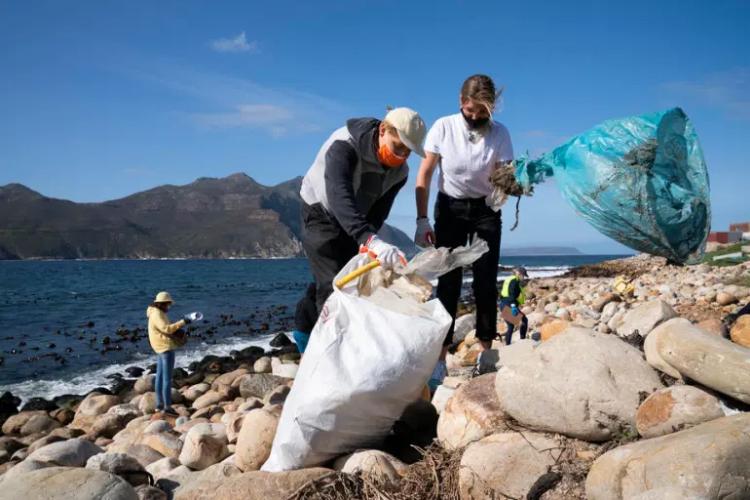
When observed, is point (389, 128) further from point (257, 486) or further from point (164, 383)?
point (164, 383)

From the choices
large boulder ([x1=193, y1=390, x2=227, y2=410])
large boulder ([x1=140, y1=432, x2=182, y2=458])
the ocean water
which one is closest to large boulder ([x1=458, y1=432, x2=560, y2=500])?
large boulder ([x1=140, y1=432, x2=182, y2=458])

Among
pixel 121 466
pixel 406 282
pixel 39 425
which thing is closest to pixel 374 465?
pixel 406 282

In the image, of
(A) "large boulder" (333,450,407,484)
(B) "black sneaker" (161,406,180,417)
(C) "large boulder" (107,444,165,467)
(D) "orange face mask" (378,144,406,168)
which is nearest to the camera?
(A) "large boulder" (333,450,407,484)

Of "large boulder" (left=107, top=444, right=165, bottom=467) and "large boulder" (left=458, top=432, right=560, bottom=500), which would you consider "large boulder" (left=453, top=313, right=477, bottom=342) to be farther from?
"large boulder" (left=458, top=432, right=560, bottom=500)

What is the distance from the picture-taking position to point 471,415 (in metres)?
2.58

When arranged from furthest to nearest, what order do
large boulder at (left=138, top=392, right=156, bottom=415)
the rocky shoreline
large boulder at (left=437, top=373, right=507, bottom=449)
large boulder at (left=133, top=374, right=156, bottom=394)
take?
large boulder at (left=133, top=374, right=156, bottom=394)
large boulder at (left=138, top=392, right=156, bottom=415)
large boulder at (left=437, top=373, right=507, bottom=449)
the rocky shoreline

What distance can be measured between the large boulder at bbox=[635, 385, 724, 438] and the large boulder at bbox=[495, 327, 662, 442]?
13cm

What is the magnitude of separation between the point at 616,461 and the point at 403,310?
108 centimetres

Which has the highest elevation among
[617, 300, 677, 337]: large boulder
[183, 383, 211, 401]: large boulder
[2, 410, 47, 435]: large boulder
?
[617, 300, 677, 337]: large boulder

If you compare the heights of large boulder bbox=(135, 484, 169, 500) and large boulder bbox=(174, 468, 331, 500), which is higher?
large boulder bbox=(174, 468, 331, 500)

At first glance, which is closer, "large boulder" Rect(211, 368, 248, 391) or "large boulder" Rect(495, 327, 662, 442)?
"large boulder" Rect(495, 327, 662, 442)

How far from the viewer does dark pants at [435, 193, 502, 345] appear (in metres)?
3.74

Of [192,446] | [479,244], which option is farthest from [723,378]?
[192,446]

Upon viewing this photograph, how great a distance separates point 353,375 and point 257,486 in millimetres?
611
